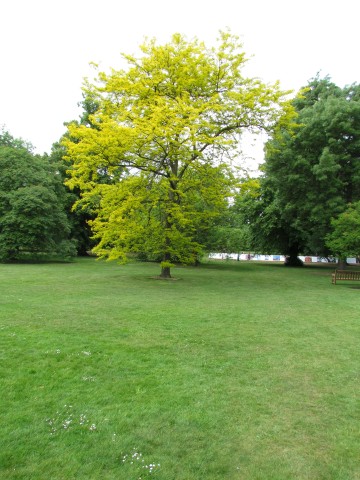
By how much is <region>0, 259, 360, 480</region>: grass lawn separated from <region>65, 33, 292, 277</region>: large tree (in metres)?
8.56

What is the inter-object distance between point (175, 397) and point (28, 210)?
26.1m

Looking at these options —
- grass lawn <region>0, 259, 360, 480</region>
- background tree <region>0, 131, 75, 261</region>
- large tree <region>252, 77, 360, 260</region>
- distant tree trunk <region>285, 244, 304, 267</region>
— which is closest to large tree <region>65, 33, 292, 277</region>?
large tree <region>252, 77, 360, 260</region>

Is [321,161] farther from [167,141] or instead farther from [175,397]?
[175,397]

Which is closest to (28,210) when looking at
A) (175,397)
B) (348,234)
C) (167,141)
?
(167,141)

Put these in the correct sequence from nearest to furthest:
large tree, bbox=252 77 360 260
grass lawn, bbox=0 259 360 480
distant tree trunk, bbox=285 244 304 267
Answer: grass lawn, bbox=0 259 360 480, large tree, bbox=252 77 360 260, distant tree trunk, bbox=285 244 304 267

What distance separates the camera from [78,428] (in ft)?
12.3

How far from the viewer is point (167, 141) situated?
52.3 feet

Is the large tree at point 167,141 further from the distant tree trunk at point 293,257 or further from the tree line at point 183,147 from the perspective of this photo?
the distant tree trunk at point 293,257

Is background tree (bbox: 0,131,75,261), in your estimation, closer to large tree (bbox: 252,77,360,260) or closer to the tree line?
the tree line

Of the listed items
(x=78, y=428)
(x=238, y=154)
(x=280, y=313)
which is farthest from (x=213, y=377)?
(x=238, y=154)

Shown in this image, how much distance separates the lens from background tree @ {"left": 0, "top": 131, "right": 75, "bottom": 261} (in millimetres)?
27656

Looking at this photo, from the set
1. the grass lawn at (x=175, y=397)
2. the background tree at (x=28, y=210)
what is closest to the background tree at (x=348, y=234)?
the grass lawn at (x=175, y=397)

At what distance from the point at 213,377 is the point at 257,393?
70 cm

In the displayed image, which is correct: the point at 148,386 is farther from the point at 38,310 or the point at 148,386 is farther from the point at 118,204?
the point at 118,204
